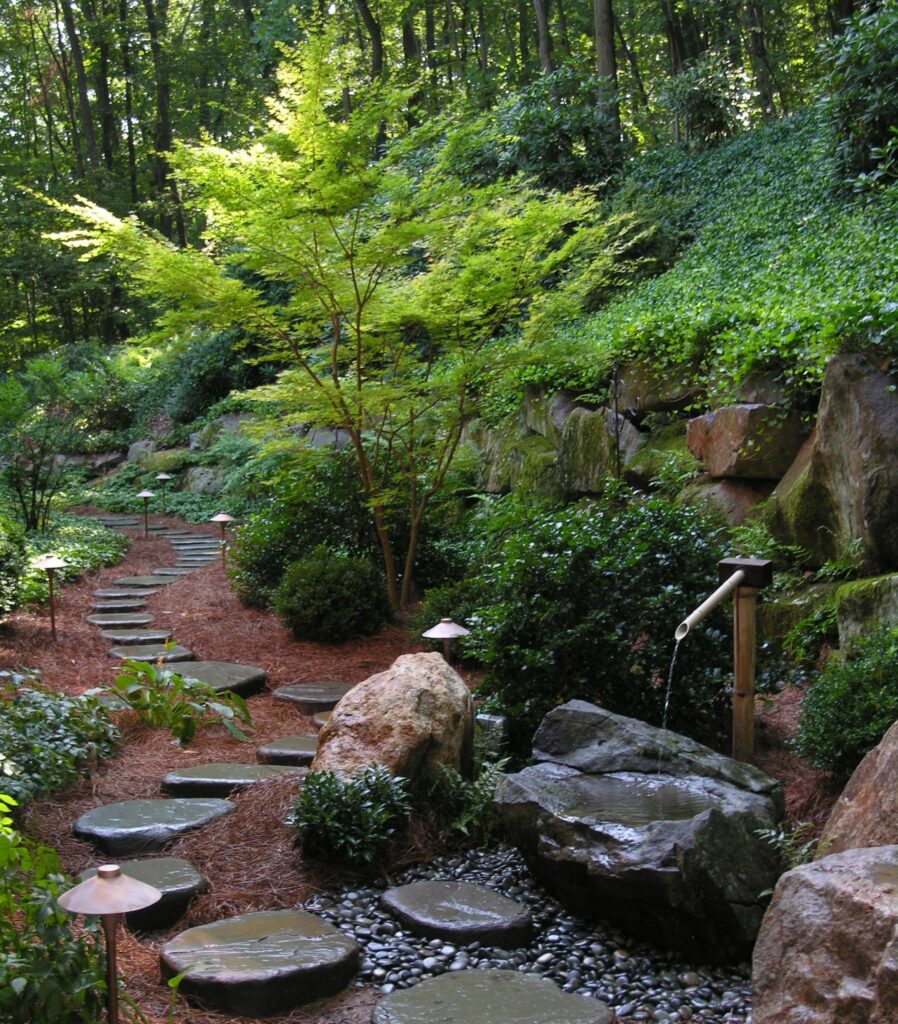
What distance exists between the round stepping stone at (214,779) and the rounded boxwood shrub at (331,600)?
2.65 m

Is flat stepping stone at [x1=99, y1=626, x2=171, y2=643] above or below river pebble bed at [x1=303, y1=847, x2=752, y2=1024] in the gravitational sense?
above

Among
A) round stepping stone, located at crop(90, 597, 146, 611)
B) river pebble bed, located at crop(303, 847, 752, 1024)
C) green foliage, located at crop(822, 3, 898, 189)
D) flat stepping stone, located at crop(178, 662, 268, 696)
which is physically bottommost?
river pebble bed, located at crop(303, 847, 752, 1024)

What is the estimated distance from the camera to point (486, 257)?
6887mm

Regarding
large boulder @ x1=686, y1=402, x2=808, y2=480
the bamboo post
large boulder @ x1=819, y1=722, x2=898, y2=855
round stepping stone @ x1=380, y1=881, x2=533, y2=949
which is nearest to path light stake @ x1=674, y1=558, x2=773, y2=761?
the bamboo post

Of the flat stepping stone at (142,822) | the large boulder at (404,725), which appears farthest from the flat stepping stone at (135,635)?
the large boulder at (404,725)

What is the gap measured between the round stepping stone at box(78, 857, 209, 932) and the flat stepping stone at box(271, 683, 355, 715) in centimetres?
217

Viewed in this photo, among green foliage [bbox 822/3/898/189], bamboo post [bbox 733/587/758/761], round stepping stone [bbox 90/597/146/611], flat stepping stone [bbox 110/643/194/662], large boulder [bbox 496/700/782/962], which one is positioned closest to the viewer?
large boulder [bbox 496/700/782/962]

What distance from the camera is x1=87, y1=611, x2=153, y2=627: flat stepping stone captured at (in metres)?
7.78

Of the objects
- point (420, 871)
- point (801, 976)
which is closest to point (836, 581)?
point (420, 871)

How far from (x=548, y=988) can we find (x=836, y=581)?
10.6ft

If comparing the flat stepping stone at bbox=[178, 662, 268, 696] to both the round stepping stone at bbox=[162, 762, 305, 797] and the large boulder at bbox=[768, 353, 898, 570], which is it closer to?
the round stepping stone at bbox=[162, 762, 305, 797]

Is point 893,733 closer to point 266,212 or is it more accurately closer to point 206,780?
point 206,780

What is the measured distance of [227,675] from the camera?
20.4ft

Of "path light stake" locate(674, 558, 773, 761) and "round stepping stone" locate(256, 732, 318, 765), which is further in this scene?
"round stepping stone" locate(256, 732, 318, 765)
